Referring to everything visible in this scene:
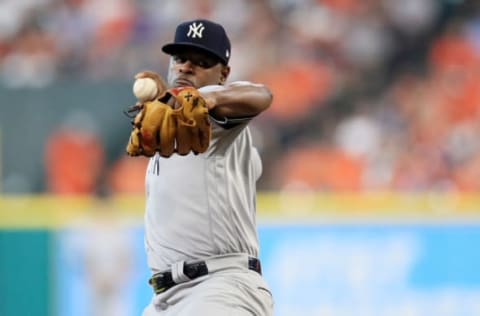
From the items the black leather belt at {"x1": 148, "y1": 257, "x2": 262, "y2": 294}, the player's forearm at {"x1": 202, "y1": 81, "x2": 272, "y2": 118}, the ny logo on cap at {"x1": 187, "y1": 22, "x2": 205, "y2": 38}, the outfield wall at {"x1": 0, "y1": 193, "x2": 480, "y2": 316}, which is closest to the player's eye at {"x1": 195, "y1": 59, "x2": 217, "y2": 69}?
the ny logo on cap at {"x1": 187, "y1": 22, "x2": 205, "y2": 38}

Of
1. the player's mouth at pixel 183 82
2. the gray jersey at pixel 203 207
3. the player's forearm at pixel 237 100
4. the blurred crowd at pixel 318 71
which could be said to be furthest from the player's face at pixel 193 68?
Answer: the blurred crowd at pixel 318 71

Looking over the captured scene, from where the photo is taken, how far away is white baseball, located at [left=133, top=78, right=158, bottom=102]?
304 centimetres

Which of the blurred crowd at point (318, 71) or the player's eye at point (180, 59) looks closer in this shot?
the player's eye at point (180, 59)

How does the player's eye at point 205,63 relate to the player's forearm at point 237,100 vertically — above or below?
above

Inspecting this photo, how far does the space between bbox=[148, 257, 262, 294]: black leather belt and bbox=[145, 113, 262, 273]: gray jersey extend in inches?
1.2

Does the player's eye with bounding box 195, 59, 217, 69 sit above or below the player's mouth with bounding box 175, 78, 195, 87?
above

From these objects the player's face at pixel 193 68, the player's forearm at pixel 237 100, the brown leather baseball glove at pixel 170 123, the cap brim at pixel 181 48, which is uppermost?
the cap brim at pixel 181 48

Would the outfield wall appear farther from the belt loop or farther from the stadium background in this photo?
the belt loop

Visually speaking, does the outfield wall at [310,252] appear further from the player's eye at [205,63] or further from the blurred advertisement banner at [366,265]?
the player's eye at [205,63]

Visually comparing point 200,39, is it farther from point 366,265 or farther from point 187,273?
point 366,265

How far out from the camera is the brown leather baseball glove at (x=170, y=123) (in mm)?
2918

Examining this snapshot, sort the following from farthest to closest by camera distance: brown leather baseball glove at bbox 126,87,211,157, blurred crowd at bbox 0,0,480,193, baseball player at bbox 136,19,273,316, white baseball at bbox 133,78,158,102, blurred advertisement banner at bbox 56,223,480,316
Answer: blurred crowd at bbox 0,0,480,193 → blurred advertisement banner at bbox 56,223,480,316 → baseball player at bbox 136,19,273,316 → white baseball at bbox 133,78,158,102 → brown leather baseball glove at bbox 126,87,211,157

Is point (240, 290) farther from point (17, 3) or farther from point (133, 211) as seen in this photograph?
point (17, 3)

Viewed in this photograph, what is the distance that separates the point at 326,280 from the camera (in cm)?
756
